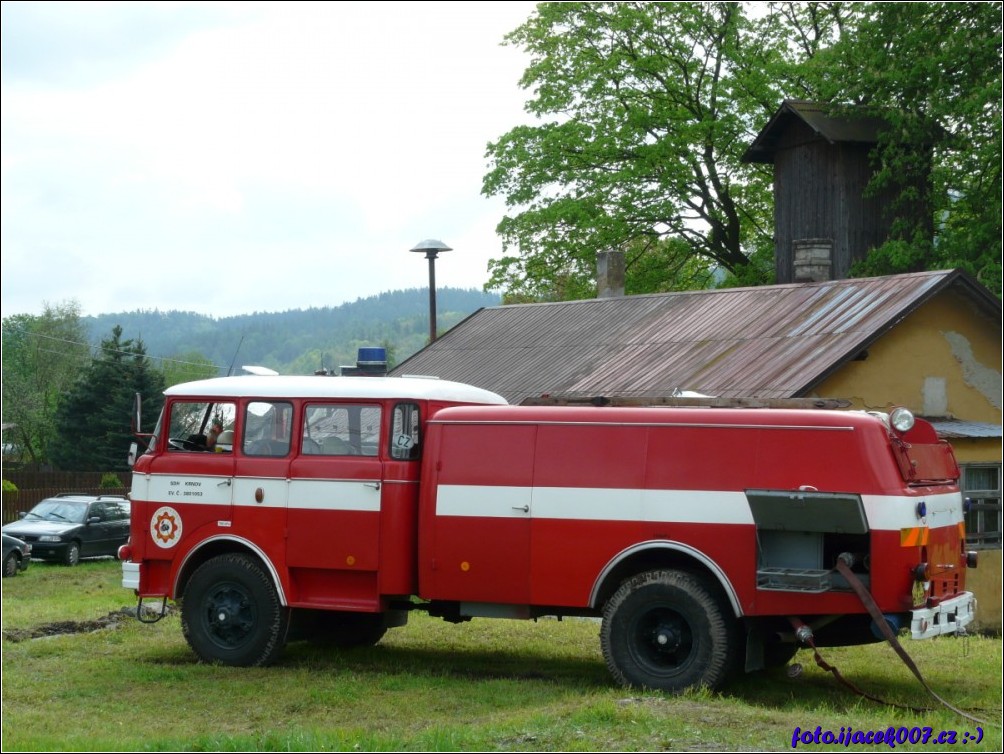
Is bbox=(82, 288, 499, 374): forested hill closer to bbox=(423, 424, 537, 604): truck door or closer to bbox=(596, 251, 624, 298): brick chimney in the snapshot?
bbox=(596, 251, 624, 298): brick chimney

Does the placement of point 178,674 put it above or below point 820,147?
below

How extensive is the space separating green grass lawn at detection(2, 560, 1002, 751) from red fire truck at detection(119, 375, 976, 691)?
0.59m

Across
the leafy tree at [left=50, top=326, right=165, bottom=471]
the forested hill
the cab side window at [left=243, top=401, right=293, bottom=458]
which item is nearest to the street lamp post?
the cab side window at [left=243, top=401, right=293, bottom=458]

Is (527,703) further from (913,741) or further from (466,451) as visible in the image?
(913,741)

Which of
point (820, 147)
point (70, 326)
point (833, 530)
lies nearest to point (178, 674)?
point (833, 530)

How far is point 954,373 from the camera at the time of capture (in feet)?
65.4

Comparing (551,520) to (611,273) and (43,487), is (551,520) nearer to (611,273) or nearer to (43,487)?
(611,273)

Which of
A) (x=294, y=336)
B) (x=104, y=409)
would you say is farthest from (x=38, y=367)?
(x=294, y=336)

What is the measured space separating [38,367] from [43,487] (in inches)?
1575

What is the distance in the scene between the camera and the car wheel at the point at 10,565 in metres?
26.7

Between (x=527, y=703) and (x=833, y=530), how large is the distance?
2875 millimetres

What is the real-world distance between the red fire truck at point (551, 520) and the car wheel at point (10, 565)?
1475cm

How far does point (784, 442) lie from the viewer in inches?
429

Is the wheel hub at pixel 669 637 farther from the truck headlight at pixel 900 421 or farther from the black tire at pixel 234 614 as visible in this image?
the black tire at pixel 234 614
